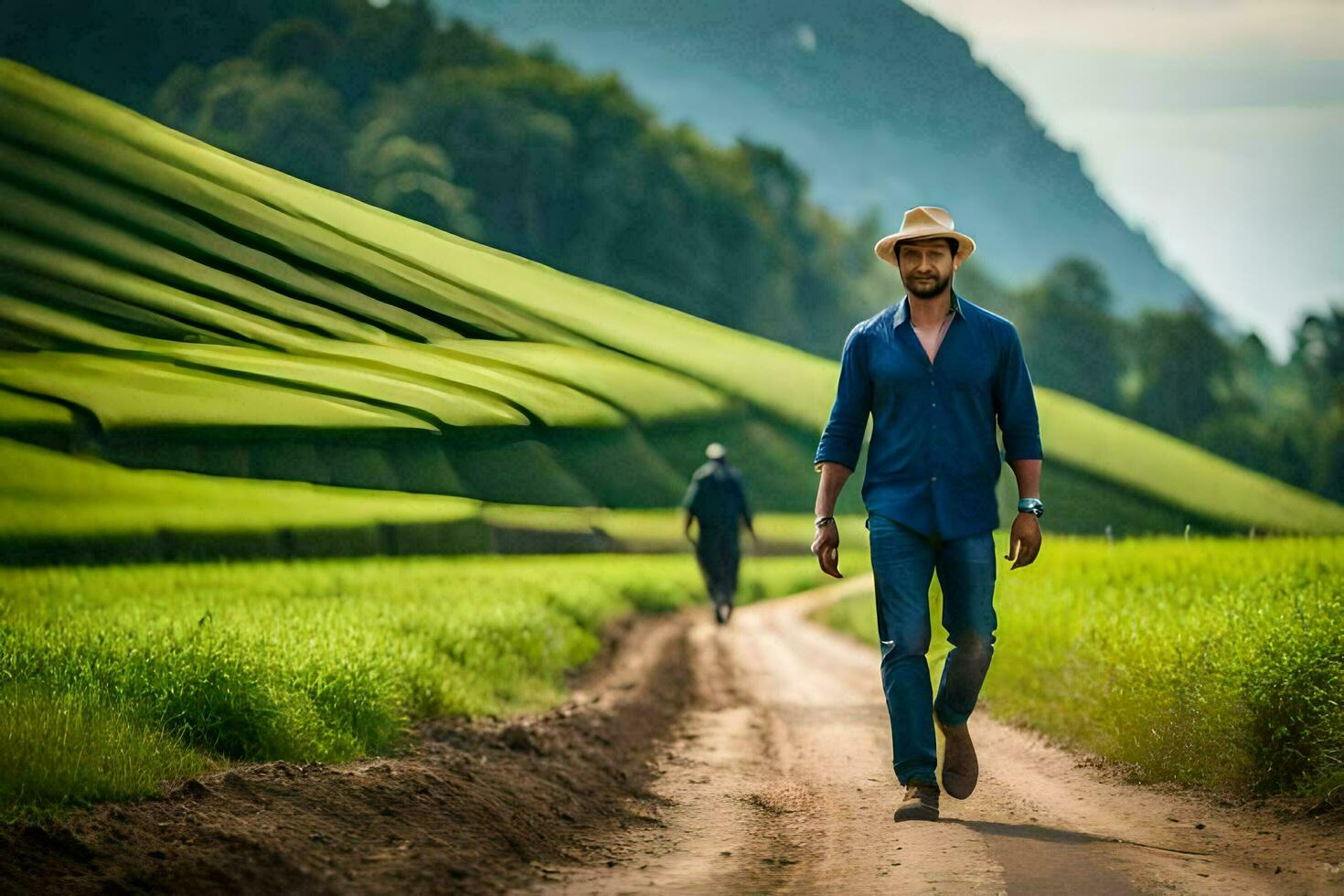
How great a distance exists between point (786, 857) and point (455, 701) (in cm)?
449

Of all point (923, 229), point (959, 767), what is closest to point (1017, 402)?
point (923, 229)

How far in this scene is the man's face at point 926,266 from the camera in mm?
6562

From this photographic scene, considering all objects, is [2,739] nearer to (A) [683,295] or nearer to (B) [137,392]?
(B) [137,392]

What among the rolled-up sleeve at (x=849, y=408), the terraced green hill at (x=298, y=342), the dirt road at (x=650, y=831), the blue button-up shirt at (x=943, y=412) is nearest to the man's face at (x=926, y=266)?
the blue button-up shirt at (x=943, y=412)

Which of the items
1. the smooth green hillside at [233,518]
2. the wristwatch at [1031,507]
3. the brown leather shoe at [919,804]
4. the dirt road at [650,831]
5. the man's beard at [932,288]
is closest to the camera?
the dirt road at [650,831]

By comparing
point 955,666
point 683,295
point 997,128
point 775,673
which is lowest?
point 775,673

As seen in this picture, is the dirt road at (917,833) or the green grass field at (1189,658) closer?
the dirt road at (917,833)

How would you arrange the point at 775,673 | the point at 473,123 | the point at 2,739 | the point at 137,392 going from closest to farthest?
the point at 2,739 → the point at 137,392 → the point at 473,123 → the point at 775,673

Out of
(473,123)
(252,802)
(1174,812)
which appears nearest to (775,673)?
(473,123)

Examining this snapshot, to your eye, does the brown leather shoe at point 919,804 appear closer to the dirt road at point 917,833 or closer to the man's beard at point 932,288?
the dirt road at point 917,833

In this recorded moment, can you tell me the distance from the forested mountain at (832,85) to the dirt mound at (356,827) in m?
4.63

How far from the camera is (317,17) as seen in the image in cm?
1001

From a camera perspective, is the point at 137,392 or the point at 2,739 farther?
the point at 137,392

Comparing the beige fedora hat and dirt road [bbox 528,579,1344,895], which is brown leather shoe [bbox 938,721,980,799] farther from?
the beige fedora hat
